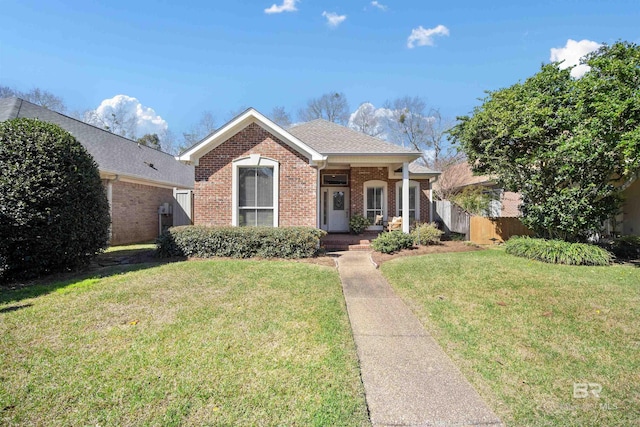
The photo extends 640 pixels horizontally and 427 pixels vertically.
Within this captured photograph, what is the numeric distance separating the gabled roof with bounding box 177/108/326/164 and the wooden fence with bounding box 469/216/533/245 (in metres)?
8.12

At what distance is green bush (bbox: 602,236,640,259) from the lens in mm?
10344

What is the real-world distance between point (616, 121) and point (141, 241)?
18.1 meters

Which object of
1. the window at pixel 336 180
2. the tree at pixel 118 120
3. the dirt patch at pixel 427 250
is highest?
the tree at pixel 118 120

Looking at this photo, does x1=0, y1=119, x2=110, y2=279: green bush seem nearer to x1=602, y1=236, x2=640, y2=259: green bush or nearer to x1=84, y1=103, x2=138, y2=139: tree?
x1=602, y1=236, x2=640, y2=259: green bush

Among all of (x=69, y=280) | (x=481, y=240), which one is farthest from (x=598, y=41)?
(x=69, y=280)

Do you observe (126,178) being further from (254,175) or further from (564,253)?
(564,253)

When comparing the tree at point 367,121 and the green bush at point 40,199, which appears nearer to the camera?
the green bush at point 40,199

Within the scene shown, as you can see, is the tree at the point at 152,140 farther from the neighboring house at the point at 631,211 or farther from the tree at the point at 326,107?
the neighboring house at the point at 631,211

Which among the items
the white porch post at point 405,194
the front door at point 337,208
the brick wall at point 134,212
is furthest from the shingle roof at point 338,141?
the brick wall at point 134,212

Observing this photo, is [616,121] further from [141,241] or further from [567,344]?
[141,241]

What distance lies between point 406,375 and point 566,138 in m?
9.69

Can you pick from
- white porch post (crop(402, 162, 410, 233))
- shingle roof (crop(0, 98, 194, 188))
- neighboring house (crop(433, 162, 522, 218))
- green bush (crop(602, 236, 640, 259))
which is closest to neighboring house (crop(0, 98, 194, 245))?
shingle roof (crop(0, 98, 194, 188))

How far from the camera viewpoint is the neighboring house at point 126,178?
13047 millimetres

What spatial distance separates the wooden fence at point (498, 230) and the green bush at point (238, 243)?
842cm
